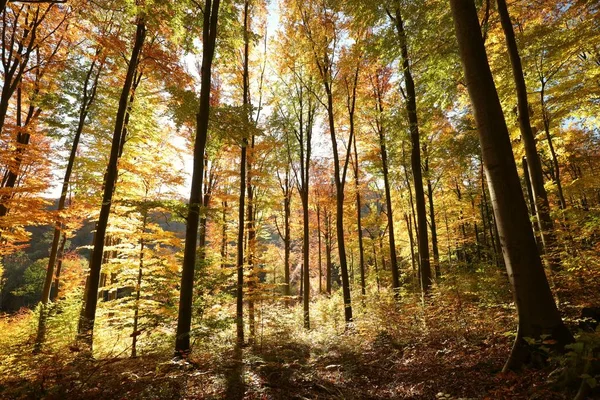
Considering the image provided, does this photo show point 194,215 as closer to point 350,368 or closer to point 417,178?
point 350,368

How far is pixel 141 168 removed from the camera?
35.0ft

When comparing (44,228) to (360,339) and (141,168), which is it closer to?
(141,168)

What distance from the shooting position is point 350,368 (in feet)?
21.1

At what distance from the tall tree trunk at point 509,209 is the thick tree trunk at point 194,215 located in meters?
5.64

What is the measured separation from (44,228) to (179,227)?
2861cm

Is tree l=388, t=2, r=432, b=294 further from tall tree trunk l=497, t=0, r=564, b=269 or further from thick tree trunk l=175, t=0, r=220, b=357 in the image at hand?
thick tree trunk l=175, t=0, r=220, b=357

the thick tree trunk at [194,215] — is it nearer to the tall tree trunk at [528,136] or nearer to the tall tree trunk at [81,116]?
the tall tree trunk at [81,116]

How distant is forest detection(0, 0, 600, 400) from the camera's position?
14.2ft

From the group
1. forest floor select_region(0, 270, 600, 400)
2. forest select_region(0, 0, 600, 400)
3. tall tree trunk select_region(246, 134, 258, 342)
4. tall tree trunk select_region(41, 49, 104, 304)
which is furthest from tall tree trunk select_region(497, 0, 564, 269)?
tall tree trunk select_region(41, 49, 104, 304)

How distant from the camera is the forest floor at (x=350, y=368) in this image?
404 cm

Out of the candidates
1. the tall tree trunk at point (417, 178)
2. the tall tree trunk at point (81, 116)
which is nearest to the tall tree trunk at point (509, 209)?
the tall tree trunk at point (417, 178)

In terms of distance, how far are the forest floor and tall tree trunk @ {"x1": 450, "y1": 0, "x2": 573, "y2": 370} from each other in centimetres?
46

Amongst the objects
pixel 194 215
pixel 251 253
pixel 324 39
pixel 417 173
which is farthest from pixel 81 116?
pixel 417 173

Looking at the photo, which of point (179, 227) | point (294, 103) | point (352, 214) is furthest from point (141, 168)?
point (179, 227)
